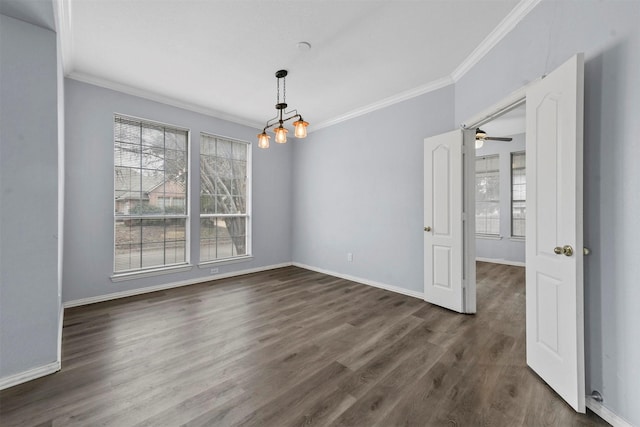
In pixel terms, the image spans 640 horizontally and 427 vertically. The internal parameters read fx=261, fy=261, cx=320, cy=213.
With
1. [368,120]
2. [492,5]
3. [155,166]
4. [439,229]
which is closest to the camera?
[492,5]

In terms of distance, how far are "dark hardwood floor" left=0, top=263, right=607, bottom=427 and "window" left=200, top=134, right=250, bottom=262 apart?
4.73 ft

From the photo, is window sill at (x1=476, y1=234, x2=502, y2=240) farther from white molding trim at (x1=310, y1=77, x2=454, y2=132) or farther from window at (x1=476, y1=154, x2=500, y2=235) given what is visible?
white molding trim at (x1=310, y1=77, x2=454, y2=132)

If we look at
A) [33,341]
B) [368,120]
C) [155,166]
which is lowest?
[33,341]

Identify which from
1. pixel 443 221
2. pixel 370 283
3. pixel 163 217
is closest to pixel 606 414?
pixel 443 221

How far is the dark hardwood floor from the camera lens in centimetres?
160

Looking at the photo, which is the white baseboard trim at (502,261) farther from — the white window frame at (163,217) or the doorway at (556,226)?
the white window frame at (163,217)

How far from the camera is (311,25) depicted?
2451 millimetres

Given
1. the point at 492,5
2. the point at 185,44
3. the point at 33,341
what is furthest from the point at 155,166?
the point at 492,5

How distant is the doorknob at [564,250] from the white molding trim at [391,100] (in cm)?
257

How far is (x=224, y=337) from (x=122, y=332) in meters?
1.09

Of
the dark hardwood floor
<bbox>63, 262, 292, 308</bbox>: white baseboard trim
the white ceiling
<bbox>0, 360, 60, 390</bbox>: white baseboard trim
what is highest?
the white ceiling

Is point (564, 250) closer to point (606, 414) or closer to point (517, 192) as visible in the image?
point (606, 414)

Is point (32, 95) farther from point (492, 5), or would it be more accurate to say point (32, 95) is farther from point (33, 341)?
point (492, 5)

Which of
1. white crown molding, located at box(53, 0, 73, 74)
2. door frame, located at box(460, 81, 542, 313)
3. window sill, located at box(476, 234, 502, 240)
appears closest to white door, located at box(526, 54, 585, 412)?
door frame, located at box(460, 81, 542, 313)
